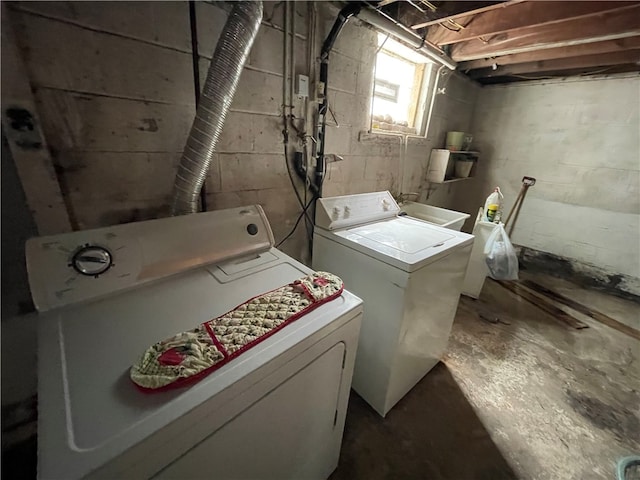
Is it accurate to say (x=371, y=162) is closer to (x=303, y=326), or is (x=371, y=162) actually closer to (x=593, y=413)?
(x=303, y=326)

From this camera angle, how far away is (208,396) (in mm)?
518

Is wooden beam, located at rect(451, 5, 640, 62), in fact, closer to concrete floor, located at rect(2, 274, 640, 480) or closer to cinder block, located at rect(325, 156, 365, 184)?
cinder block, located at rect(325, 156, 365, 184)

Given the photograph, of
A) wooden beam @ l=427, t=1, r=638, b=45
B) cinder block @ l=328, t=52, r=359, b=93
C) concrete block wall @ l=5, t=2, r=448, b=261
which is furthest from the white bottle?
concrete block wall @ l=5, t=2, r=448, b=261

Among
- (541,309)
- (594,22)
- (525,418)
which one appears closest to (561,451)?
(525,418)

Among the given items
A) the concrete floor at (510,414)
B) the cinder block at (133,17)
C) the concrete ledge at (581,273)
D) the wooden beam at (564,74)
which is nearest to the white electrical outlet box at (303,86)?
the cinder block at (133,17)

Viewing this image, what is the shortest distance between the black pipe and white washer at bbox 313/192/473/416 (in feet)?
0.73

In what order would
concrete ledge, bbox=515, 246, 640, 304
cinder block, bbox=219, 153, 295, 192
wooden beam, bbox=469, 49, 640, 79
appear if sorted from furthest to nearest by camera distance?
concrete ledge, bbox=515, 246, 640, 304 → wooden beam, bbox=469, 49, 640, 79 → cinder block, bbox=219, 153, 295, 192

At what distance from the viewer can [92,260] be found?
0.81 meters

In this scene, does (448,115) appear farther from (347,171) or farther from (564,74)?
(347,171)

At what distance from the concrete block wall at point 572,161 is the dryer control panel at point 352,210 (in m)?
2.24

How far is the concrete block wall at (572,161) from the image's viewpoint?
247 cm

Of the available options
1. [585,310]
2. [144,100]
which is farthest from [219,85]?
[585,310]

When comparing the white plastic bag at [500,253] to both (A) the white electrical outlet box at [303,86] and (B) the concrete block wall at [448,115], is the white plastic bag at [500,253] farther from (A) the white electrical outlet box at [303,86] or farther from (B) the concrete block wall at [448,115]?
(A) the white electrical outlet box at [303,86]

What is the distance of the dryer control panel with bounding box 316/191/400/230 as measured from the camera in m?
1.48
